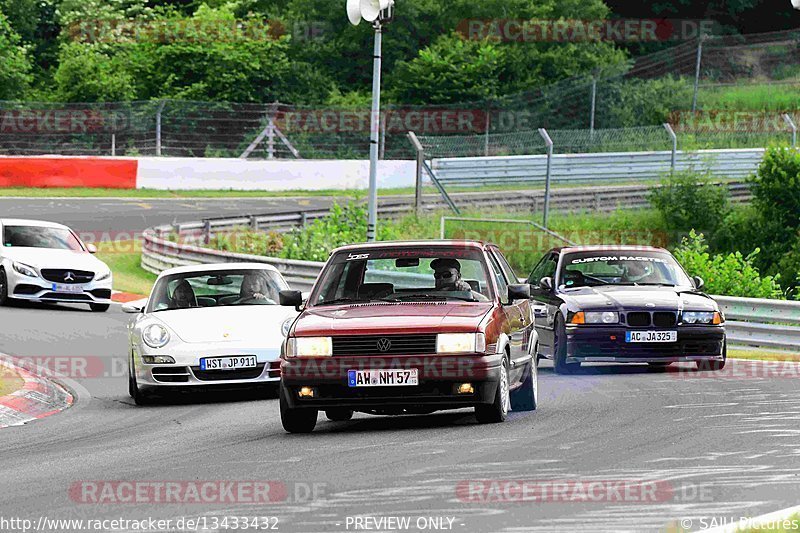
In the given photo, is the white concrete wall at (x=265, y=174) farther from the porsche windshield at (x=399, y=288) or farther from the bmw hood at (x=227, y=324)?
the porsche windshield at (x=399, y=288)

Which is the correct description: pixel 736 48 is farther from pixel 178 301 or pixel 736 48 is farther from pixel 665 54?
pixel 178 301

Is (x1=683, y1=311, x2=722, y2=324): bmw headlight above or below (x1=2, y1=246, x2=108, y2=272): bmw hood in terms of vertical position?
above

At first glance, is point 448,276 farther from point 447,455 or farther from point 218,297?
point 218,297

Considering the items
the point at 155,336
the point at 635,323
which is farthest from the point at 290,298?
the point at 635,323

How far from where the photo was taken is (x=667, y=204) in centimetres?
3919

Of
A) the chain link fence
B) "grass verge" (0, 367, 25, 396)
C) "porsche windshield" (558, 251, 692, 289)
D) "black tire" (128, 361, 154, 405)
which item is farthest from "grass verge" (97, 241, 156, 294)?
"black tire" (128, 361, 154, 405)

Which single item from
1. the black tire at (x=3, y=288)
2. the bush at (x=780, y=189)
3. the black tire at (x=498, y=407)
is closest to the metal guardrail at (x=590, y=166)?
the bush at (x=780, y=189)

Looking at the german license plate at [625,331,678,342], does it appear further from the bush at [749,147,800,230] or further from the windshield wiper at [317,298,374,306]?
the bush at [749,147,800,230]

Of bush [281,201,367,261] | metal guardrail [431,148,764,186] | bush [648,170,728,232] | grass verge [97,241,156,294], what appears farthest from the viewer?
bush [648,170,728,232]

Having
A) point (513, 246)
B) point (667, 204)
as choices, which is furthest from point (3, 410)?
point (667, 204)

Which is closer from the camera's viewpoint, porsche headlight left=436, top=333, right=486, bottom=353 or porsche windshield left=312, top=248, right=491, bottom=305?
porsche headlight left=436, top=333, right=486, bottom=353

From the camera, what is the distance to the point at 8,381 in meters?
15.9

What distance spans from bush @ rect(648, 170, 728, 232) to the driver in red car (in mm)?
26984

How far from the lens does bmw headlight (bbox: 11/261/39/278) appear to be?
80.9 ft
